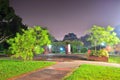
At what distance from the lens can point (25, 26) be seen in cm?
3431

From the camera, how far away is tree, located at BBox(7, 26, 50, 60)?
73.8ft

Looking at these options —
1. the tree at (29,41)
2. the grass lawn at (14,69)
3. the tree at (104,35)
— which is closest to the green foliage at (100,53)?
the tree at (104,35)

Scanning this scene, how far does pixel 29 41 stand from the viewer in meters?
22.6

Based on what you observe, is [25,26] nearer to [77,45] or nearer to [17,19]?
[17,19]

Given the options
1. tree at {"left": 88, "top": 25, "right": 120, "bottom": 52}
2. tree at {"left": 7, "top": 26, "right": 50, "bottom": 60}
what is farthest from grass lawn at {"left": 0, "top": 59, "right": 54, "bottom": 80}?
tree at {"left": 88, "top": 25, "right": 120, "bottom": 52}

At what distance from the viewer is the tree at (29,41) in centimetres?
2250

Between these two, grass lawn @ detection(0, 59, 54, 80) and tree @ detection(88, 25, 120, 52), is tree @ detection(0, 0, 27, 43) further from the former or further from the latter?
grass lawn @ detection(0, 59, 54, 80)

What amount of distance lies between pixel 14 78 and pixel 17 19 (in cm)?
2188

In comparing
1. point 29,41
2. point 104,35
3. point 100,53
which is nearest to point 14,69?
point 29,41

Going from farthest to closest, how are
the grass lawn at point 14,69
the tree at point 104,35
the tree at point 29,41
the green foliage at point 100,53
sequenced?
the tree at point 104,35, the green foliage at point 100,53, the tree at point 29,41, the grass lawn at point 14,69

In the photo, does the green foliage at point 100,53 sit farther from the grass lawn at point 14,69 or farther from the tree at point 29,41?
the grass lawn at point 14,69

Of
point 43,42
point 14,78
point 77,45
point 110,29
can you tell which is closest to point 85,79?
point 14,78

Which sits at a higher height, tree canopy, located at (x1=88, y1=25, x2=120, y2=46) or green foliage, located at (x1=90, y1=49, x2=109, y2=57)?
tree canopy, located at (x1=88, y1=25, x2=120, y2=46)

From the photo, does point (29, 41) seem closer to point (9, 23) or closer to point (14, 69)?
point (14, 69)
